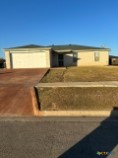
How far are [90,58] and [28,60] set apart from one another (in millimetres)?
10259

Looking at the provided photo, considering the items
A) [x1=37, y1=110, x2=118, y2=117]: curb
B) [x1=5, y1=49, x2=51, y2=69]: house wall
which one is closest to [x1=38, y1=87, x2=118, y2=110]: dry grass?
[x1=37, y1=110, x2=118, y2=117]: curb

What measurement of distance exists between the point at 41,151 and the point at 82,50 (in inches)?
980

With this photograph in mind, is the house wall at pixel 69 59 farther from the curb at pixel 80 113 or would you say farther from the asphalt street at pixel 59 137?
the asphalt street at pixel 59 137

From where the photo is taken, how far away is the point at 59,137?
15.4ft

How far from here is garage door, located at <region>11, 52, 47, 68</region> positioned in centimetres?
2383

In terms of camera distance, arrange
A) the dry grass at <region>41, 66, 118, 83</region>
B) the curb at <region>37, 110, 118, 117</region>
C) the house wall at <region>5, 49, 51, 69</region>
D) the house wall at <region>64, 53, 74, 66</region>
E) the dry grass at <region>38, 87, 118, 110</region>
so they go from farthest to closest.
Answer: the house wall at <region>64, 53, 74, 66</region>, the house wall at <region>5, 49, 51, 69</region>, the dry grass at <region>41, 66, 118, 83</region>, the dry grass at <region>38, 87, 118, 110</region>, the curb at <region>37, 110, 118, 117</region>

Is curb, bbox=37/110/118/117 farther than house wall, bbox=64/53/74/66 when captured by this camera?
No

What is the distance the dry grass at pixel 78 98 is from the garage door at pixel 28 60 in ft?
49.5

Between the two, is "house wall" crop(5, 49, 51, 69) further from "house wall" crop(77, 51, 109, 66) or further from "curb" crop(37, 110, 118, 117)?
"curb" crop(37, 110, 118, 117)

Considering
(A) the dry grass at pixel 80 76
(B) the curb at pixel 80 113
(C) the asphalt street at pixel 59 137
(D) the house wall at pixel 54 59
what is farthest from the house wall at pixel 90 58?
(C) the asphalt street at pixel 59 137

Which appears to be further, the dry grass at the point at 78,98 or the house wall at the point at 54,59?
the house wall at the point at 54,59

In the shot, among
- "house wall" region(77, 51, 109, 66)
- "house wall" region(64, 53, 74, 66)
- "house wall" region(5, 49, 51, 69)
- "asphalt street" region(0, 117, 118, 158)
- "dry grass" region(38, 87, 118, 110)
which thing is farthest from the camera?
"house wall" region(77, 51, 109, 66)

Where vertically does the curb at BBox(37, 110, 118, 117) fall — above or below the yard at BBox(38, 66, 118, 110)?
below

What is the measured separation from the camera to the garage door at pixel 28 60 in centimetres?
2383
